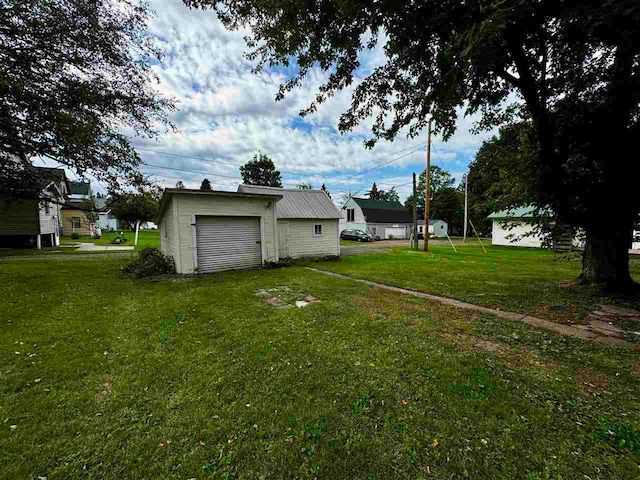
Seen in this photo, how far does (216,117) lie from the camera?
15.4 m

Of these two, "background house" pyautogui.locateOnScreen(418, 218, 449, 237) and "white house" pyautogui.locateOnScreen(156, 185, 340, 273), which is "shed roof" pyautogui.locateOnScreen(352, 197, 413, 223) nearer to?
"background house" pyautogui.locateOnScreen(418, 218, 449, 237)

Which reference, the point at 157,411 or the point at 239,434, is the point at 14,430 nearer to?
the point at 157,411

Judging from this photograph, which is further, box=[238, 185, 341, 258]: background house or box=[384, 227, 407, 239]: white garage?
box=[384, 227, 407, 239]: white garage

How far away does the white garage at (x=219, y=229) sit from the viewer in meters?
9.34

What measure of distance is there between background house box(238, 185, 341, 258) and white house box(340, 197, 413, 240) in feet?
60.7

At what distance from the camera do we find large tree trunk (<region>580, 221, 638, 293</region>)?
605 centimetres

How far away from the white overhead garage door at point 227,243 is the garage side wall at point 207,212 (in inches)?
9.8

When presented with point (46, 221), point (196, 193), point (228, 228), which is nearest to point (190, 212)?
point (196, 193)

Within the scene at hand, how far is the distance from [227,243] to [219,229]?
2.04 feet

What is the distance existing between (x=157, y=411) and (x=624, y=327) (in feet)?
21.8

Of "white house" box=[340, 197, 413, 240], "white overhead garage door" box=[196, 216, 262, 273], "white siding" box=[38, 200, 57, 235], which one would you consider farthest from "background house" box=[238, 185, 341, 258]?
"white house" box=[340, 197, 413, 240]

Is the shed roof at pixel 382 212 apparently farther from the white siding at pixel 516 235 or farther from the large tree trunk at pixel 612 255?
the large tree trunk at pixel 612 255

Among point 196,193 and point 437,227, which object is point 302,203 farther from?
point 437,227

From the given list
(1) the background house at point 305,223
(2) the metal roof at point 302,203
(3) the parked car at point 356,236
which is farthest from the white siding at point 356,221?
(1) the background house at point 305,223
